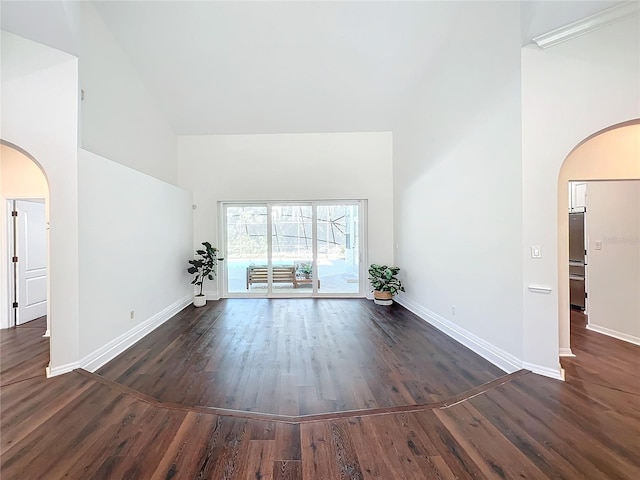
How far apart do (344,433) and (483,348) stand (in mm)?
2184

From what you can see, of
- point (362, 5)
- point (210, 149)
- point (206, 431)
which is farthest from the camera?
point (210, 149)

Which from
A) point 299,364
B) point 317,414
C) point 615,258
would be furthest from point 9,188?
point 615,258

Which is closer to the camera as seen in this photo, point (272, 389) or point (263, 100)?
point (272, 389)

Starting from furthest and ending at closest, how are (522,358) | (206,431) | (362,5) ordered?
1. (362,5)
2. (522,358)
3. (206,431)

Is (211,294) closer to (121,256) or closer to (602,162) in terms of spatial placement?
(121,256)

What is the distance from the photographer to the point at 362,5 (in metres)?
3.53

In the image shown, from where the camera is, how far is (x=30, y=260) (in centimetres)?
447

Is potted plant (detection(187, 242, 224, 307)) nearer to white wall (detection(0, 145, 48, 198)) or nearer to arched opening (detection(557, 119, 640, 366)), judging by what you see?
white wall (detection(0, 145, 48, 198))

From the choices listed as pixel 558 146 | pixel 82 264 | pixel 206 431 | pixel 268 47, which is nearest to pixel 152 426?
pixel 206 431

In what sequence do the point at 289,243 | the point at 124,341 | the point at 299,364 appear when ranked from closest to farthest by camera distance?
1. the point at 299,364
2. the point at 124,341
3. the point at 289,243

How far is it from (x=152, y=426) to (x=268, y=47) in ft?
15.7

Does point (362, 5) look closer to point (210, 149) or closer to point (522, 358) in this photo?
point (210, 149)

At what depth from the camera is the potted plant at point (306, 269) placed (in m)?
6.38

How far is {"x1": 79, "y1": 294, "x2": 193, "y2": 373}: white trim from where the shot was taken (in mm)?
2961
